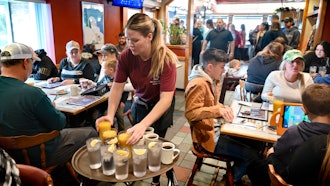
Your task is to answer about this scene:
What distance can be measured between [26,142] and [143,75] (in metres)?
0.85

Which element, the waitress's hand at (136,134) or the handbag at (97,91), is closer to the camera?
the waitress's hand at (136,134)

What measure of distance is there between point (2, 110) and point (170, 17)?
5.97m

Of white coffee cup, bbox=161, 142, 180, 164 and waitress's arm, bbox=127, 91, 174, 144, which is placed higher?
waitress's arm, bbox=127, 91, 174, 144

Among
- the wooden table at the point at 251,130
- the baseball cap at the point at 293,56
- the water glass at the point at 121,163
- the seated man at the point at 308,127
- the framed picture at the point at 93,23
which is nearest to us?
the water glass at the point at 121,163

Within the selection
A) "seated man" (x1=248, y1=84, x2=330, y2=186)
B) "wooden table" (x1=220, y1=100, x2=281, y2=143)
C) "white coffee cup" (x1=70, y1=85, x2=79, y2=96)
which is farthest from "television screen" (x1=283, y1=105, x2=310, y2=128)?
"white coffee cup" (x1=70, y1=85, x2=79, y2=96)

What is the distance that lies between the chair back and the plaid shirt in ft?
1.52

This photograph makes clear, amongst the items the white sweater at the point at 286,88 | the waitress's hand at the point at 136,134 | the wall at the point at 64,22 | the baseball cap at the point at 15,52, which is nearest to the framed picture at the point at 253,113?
the white sweater at the point at 286,88

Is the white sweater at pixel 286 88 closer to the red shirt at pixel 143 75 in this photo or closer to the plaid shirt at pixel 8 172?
the red shirt at pixel 143 75

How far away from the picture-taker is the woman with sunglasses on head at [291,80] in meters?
2.25

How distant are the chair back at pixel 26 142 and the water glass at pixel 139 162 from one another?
866 mm

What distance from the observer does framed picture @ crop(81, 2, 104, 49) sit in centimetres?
453

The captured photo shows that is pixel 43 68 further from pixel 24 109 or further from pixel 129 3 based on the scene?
pixel 129 3

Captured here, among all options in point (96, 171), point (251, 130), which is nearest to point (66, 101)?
point (96, 171)

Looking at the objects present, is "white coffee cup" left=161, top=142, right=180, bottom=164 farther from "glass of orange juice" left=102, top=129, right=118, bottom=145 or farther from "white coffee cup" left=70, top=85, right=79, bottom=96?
"white coffee cup" left=70, top=85, right=79, bottom=96
